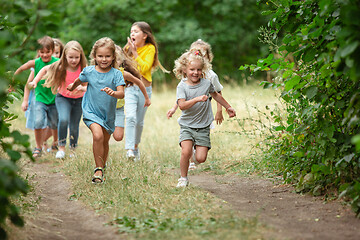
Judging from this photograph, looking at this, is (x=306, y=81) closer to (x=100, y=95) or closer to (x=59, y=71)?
(x=100, y=95)

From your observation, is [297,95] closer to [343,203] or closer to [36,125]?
[343,203]

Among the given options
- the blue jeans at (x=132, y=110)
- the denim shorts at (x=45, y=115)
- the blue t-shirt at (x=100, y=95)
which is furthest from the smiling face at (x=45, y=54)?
the blue t-shirt at (x=100, y=95)

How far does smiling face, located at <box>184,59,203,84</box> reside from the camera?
17.9ft

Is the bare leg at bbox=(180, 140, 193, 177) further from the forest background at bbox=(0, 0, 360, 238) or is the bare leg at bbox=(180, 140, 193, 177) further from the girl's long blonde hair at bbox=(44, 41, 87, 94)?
the girl's long blonde hair at bbox=(44, 41, 87, 94)

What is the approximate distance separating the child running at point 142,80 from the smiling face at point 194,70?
1674 mm

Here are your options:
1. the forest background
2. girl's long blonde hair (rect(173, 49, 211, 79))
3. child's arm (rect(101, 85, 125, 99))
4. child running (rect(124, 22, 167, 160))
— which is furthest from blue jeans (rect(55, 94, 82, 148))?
girl's long blonde hair (rect(173, 49, 211, 79))

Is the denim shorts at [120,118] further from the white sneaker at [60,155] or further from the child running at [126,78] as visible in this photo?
the white sneaker at [60,155]

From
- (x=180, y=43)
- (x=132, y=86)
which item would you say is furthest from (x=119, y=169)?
(x=180, y=43)

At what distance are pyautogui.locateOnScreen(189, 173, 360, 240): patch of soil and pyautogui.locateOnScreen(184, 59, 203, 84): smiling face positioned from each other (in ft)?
4.23

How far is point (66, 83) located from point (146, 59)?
130 cm

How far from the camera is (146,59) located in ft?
23.7

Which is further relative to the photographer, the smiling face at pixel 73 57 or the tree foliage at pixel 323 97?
the smiling face at pixel 73 57

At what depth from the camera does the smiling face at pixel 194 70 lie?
546cm

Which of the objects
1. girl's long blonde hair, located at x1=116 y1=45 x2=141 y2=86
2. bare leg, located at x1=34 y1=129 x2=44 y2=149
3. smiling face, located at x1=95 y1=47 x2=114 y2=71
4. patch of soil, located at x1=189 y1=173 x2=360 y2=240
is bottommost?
patch of soil, located at x1=189 y1=173 x2=360 y2=240
